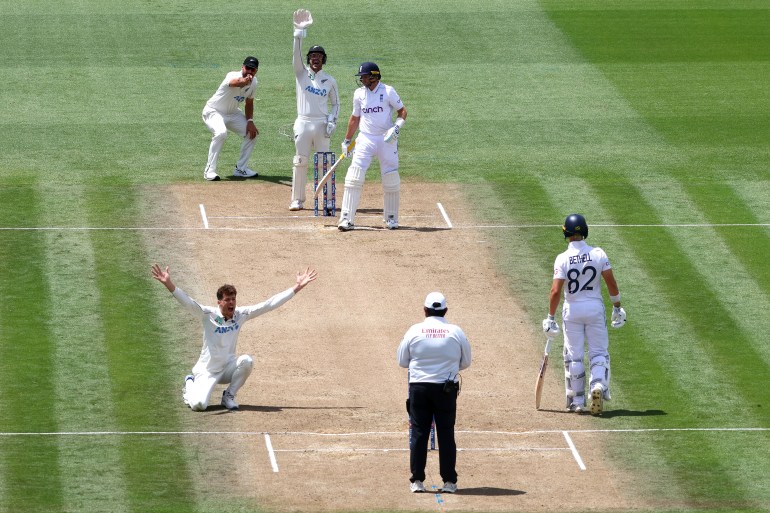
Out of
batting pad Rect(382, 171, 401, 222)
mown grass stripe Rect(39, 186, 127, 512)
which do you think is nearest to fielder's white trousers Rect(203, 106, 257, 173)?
mown grass stripe Rect(39, 186, 127, 512)

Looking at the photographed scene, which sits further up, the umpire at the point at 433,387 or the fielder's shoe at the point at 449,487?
the umpire at the point at 433,387

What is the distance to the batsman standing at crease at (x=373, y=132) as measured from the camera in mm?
25797

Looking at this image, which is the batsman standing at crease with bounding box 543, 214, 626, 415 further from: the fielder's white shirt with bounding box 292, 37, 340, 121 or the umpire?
the fielder's white shirt with bounding box 292, 37, 340, 121

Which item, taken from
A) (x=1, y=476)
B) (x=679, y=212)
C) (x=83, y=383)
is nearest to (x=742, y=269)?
(x=679, y=212)

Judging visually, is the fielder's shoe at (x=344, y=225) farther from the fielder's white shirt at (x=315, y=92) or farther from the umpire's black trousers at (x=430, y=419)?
the umpire's black trousers at (x=430, y=419)

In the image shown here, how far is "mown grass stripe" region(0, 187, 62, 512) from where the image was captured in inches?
682

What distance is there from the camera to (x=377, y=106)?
25.8 meters

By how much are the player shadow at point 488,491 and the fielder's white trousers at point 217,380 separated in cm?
327

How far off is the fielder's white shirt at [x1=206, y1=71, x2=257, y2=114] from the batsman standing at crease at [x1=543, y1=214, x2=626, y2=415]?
10.8 meters

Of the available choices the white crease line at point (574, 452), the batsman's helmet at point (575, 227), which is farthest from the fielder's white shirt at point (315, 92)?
the white crease line at point (574, 452)

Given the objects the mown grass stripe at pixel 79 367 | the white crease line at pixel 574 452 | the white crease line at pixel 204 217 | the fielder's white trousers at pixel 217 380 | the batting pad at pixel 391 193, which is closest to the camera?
the mown grass stripe at pixel 79 367

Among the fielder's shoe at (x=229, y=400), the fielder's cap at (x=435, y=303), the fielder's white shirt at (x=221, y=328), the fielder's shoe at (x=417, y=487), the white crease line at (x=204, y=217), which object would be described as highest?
the white crease line at (x=204, y=217)

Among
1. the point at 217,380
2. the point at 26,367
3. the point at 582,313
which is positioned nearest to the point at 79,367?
the point at 26,367

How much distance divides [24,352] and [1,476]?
12.9 feet
